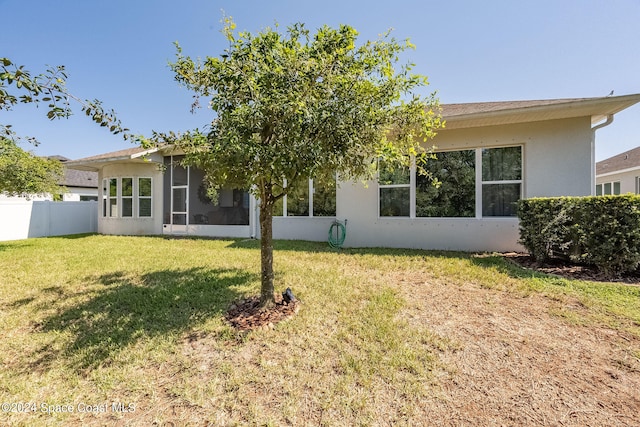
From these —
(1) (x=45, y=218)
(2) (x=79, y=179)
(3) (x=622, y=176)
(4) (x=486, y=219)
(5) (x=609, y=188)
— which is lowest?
(1) (x=45, y=218)

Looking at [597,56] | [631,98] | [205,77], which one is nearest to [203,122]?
[205,77]

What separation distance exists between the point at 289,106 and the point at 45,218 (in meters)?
16.2

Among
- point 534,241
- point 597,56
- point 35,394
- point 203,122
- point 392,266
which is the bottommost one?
point 35,394

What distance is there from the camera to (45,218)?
13352mm

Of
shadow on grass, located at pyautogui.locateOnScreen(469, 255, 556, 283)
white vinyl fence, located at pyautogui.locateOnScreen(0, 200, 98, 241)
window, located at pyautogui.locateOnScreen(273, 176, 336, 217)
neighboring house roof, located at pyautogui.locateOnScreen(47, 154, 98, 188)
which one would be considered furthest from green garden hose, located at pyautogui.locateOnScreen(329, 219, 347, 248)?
neighboring house roof, located at pyautogui.locateOnScreen(47, 154, 98, 188)

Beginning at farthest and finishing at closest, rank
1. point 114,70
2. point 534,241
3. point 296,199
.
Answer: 1. point 296,199
2. point 114,70
3. point 534,241

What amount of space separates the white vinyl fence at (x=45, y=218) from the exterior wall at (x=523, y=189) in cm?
1455

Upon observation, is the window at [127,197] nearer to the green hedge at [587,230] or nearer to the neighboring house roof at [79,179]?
the neighboring house roof at [79,179]

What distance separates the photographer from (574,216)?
5395mm

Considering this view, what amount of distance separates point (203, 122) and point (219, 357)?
276 cm

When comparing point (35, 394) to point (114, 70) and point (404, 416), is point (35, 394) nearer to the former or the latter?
point (404, 416)

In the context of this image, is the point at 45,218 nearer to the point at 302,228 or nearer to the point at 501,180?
the point at 302,228

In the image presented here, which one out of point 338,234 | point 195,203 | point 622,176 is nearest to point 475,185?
point 338,234

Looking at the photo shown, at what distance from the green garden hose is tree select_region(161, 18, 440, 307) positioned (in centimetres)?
499
